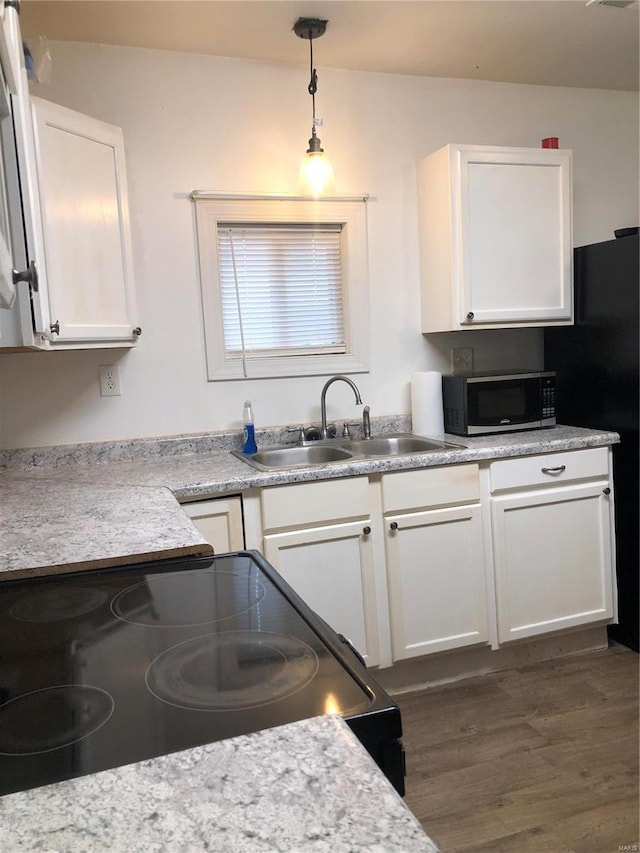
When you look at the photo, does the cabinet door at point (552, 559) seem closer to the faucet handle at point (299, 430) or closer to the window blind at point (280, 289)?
the faucet handle at point (299, 430)

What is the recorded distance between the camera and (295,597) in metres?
1.02

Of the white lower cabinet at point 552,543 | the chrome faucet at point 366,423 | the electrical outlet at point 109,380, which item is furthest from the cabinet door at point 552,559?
the electrical outlet at point 109,380

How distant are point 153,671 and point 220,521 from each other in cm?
137

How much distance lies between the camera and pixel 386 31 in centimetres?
244

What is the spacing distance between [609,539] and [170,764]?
8.06 feet

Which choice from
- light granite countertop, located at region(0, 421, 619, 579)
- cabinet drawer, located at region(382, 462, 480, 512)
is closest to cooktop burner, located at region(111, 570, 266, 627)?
light granite countertop, located at region(0, 421, 619, 579)

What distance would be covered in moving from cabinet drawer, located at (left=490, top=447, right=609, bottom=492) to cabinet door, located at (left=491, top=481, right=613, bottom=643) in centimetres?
5

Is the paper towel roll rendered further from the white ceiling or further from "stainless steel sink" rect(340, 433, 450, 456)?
the white ceiling

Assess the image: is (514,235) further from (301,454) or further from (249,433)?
(249,433)

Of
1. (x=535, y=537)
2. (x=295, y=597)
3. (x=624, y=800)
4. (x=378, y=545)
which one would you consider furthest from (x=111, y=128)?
(x=624, y=800)

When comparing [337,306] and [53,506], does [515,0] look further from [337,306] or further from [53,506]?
[53,506]

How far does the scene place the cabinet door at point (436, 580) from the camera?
2389 millimetres

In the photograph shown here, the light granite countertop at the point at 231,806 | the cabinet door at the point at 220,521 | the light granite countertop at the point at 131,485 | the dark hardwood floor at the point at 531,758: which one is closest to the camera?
the light granite countertop at the point at 231,806

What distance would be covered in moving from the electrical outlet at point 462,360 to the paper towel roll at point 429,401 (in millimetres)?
219
